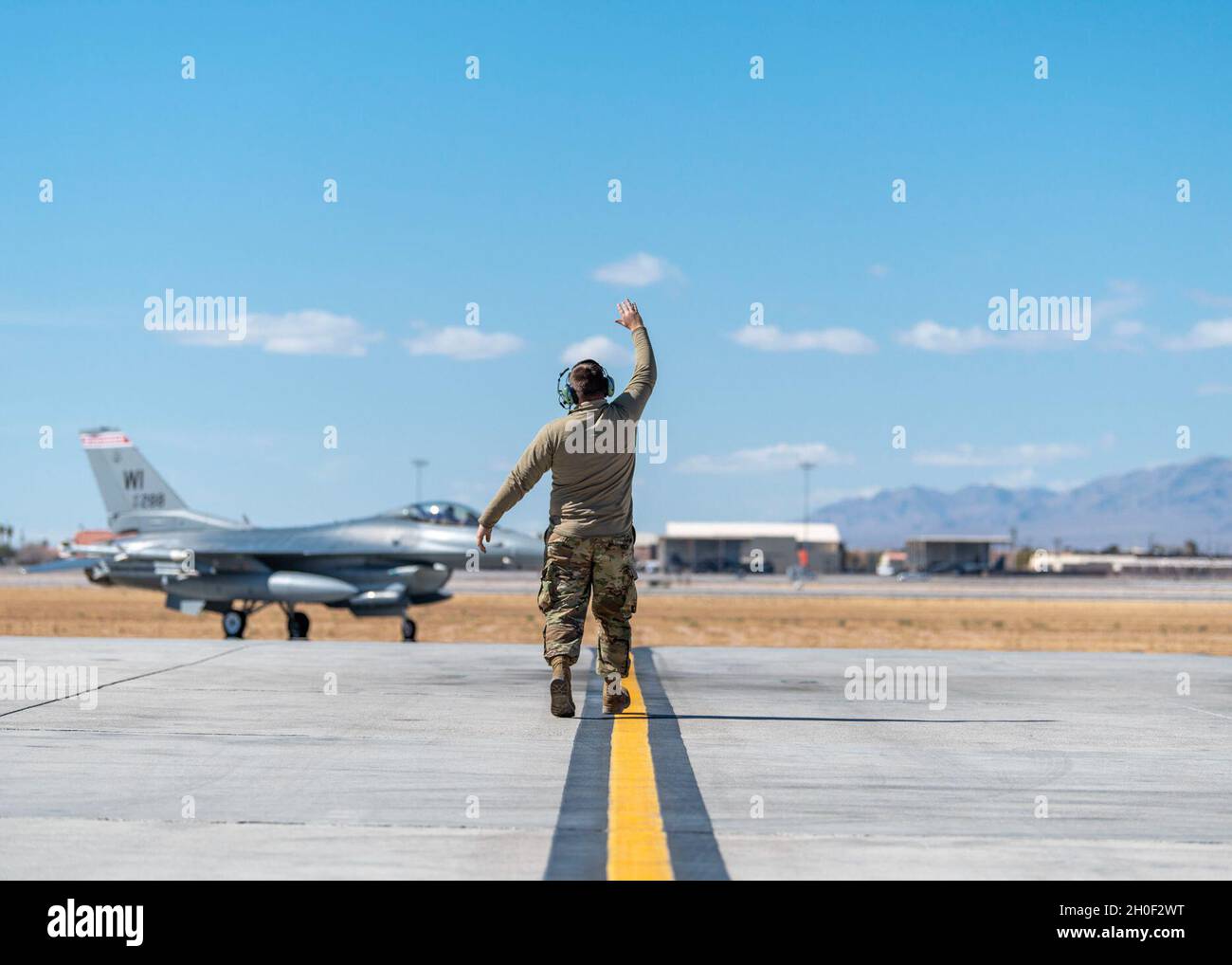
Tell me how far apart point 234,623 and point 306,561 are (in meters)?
2.30

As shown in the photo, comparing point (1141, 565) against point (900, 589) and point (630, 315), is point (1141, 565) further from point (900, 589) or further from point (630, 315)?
point (630, 315)

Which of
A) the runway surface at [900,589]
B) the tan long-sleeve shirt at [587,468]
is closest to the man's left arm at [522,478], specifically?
the tan long-sleeve shirt at [587,468]

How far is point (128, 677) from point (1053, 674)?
7982 mm

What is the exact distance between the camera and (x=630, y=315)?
368 inches

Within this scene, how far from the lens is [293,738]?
25.7ft

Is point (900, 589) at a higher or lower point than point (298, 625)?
lower

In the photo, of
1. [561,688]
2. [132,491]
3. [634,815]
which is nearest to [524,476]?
[561,688]

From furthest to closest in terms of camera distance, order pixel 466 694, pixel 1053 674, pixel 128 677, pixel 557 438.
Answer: pixel 1053 674 → pixel 128 677 → pixel 466 694 → pixel 557 438

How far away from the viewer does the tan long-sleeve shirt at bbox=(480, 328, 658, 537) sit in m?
8.90

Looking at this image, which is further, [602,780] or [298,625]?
Answer: [298,625]

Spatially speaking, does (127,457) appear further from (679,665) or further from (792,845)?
(792,845)

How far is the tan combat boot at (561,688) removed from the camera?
347 inches

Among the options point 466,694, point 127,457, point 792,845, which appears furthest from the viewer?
point 127,457
